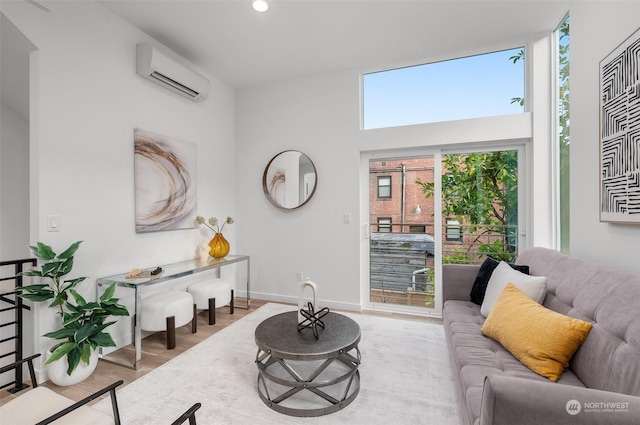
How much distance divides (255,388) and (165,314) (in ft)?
3.60

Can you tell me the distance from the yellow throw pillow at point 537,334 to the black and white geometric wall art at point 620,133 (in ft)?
2.15

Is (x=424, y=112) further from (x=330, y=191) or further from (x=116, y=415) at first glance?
(x=116, y=415)

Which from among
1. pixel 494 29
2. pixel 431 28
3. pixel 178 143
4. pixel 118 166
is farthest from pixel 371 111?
pixel 118 166

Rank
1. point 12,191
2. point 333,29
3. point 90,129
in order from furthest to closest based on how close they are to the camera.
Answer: point 333,29, point 12,191, point 90,129

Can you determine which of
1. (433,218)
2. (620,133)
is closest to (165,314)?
(433,218)

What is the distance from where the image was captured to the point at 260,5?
2.43 metres

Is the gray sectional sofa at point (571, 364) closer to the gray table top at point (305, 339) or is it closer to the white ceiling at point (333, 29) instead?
the gray table top at point (305, 339)

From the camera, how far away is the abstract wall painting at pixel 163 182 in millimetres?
2773

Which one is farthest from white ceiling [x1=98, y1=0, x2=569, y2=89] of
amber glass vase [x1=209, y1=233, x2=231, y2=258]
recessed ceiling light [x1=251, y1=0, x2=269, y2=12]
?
amber glass vase [x1=209, y1=233, x2=231, y2=258]

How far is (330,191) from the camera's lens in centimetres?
365

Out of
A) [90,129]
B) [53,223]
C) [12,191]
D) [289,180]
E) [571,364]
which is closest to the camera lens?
[571,364]

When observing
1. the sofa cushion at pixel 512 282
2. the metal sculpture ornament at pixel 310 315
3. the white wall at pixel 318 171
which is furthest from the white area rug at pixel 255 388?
the white wall at pixel 318 171

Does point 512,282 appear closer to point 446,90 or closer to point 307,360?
point 307,360

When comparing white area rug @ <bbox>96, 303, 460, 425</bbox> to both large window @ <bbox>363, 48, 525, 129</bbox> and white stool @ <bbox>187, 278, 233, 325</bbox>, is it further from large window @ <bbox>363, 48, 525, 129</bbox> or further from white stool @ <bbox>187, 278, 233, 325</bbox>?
large window @ <bbox>363, 48, 525, 129</bbox>
